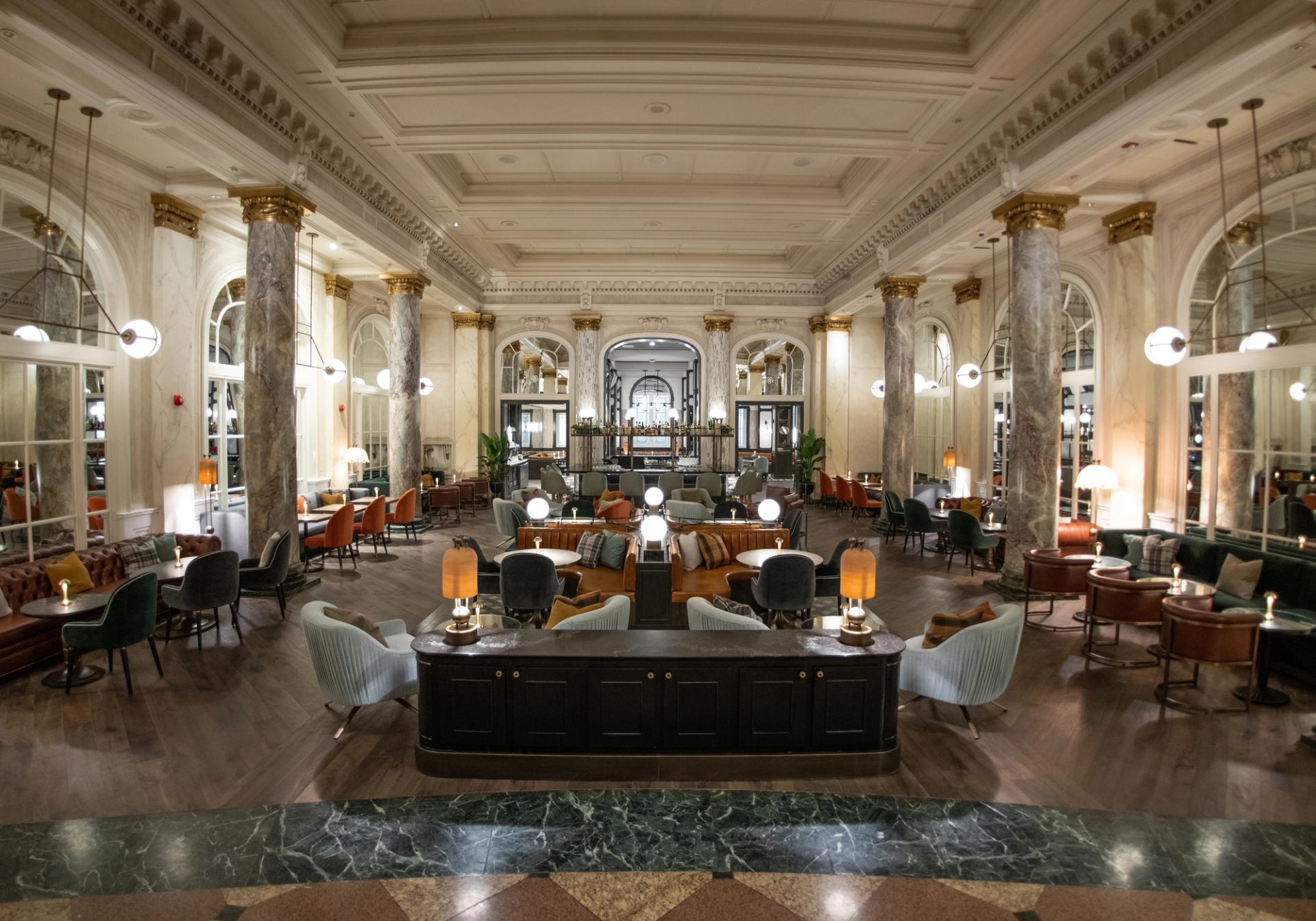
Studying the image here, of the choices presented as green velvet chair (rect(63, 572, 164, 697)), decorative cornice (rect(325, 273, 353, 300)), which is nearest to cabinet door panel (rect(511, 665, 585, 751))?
green velvet chair (rect(63, 572, 164, 697))

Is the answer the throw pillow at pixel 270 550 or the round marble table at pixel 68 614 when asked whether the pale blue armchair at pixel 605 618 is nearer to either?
the round marble table at pixel 68 614

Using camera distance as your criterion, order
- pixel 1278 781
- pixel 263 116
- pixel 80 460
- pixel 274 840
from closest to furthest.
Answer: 1. pixel 274 840
2. pixel 1278 781
3. pixel 263 116
4. pixel 80 460

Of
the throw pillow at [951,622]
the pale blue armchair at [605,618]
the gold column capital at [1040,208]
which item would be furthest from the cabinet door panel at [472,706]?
the gold column capital at [1040,208]

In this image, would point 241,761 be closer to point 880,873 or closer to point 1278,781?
point 880,873

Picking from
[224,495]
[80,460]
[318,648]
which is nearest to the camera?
[318,648]

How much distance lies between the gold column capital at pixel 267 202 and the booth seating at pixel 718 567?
5683mm

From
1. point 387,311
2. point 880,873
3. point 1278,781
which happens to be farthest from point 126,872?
point 387,311

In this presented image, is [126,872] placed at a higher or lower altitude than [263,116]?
lower

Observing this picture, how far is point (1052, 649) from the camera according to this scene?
622 centimetres

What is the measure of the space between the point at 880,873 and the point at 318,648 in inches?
136

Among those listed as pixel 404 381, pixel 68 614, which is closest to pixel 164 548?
pixel 68 614

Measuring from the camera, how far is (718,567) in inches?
299

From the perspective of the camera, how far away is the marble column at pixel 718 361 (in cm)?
1659

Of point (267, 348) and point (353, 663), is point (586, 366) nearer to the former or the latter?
point (267, 348)
